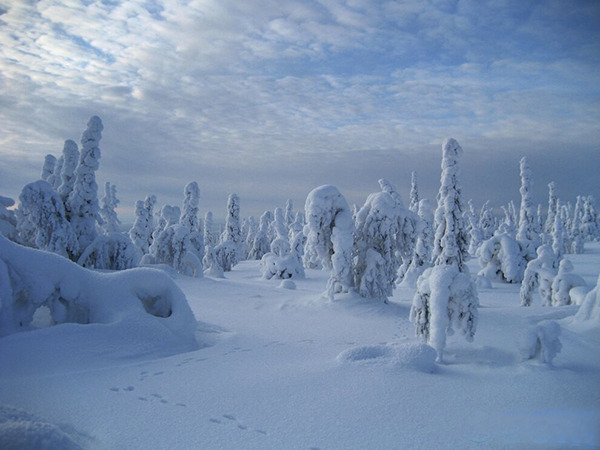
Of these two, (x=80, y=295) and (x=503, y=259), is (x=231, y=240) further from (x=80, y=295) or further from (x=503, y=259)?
(x=80, y=295)

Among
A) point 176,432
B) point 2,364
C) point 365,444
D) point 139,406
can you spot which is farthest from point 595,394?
point 2,364

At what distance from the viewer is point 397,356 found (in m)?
6.07

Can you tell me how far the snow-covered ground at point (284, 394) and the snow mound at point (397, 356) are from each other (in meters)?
0.02

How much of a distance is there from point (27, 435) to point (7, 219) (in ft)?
55.7

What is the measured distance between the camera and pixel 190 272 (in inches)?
953

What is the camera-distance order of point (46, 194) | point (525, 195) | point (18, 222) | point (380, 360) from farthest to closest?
point (525, 195) → point (18, 222) → point (46, 194) → point (380, 360)

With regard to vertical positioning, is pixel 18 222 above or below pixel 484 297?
above

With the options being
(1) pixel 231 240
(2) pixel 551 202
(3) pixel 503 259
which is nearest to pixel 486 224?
(2) pixel 551 202

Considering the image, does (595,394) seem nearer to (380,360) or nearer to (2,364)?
(380,360)

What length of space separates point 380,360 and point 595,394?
3.23 m

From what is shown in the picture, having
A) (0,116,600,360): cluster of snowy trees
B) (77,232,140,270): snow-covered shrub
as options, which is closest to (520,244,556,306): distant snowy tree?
(0,116,600,360): cluster of snowy trees

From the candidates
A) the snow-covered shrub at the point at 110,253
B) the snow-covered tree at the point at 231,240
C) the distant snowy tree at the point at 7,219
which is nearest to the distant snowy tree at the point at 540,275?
the snow-covered shrub at the point at 110,253

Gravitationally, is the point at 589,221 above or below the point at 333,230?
above

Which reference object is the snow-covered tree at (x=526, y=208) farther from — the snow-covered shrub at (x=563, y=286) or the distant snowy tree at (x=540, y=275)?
the snow-covered shrub at (x=563, y=286)
